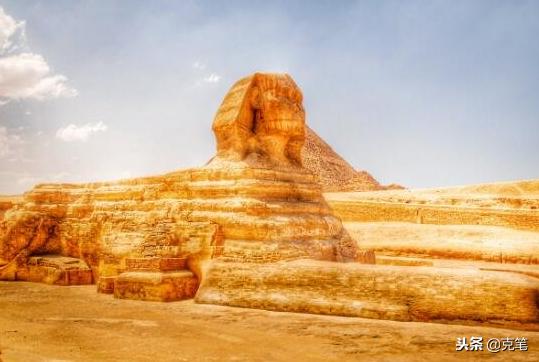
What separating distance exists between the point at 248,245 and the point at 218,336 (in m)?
2.10

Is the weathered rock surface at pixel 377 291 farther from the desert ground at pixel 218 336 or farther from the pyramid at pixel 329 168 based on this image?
the pyramid at pixel 329 168

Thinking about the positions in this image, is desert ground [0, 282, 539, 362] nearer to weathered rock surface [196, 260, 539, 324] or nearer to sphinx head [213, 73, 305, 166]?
weathered rock surface [196, 260, 539, 324]

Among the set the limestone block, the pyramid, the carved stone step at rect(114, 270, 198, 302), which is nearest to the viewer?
the carved stone step at rect(114, 270, 198, 302)

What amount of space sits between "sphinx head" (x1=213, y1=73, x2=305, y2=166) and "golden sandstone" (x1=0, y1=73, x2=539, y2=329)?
0.08ft

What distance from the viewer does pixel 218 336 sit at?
199 inches

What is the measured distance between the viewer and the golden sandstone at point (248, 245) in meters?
5.29

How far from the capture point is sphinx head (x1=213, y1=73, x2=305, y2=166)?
8281 millimetres

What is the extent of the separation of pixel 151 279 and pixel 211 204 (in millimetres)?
1561

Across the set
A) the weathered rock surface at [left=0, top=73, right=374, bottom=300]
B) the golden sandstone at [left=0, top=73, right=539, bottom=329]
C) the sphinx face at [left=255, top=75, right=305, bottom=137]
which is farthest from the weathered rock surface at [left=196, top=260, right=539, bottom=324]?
the sphinx face at [left=255, top=75, right=305, bottom=137]

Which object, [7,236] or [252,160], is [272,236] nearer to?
[252,160]

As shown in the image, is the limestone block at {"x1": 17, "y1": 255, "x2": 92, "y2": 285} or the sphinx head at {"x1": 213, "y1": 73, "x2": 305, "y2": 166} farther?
the limestone block at {"x1": 17, "y1": 255, "x2": 92, "y2": 285}

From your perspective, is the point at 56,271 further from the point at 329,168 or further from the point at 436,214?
the point at 329,168

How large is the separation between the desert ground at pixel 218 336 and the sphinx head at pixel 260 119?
3.04m

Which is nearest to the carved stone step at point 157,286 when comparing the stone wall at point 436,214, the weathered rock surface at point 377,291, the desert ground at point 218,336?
the desert ground at point 218,336
